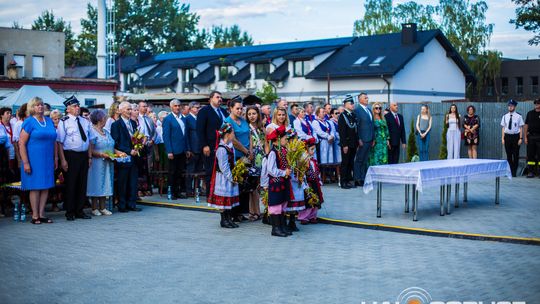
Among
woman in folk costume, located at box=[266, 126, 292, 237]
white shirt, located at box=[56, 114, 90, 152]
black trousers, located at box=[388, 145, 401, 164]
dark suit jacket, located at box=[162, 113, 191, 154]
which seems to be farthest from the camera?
black trousers, located at box=[388, 145, 401, 164]

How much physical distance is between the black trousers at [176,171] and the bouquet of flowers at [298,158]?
5401 millimetres

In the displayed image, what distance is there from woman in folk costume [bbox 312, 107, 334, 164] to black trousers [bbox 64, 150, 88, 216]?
22.9 feet

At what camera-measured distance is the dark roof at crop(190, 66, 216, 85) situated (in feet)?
201

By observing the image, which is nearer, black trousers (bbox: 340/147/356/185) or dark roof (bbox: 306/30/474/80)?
black trousers (bbox: 340/147/356/185)

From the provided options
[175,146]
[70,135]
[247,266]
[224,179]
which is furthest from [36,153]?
[247,266]

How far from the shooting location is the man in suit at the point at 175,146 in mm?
15867

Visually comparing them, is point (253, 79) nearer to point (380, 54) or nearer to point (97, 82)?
point (380, 54)

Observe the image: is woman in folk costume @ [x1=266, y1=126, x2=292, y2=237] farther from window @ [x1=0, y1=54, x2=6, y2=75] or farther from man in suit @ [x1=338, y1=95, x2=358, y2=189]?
window @ [x1=0, y1=54, x2=6, y2=75]

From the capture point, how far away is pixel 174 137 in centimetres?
1588

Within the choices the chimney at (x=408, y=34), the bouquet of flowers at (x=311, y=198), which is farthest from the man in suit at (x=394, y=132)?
the chimney at (x=408, y=34)

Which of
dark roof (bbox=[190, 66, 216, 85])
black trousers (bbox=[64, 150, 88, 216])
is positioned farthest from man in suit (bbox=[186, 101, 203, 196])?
dark roof (bbox=[190, 66, 216, 85])

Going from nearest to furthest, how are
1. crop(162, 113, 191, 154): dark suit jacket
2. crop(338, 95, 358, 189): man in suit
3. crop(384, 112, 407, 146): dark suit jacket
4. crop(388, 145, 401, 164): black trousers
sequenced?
1. crop(162, 113, 191, 154): dark suit jacket
2. crop(338, 95, 358, 189): man in suit
3. crop(384, 112, 407, 146): dark suit jacket
4. crop(388, 145, 401, 164): black trousers

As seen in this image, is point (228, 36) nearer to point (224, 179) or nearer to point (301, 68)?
point (301, 68)

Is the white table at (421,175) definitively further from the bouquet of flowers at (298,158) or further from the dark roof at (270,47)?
the dark roof at (270,47)
